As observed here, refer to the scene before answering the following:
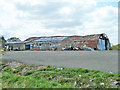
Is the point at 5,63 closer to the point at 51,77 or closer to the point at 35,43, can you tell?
the point at 35,43

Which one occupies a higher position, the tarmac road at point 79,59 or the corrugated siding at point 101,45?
the corrugated siding at point 101,45

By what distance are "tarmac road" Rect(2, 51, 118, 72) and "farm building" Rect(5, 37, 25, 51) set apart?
0.15 m

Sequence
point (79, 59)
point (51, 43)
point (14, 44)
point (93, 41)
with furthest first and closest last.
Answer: point (79, 59)
point (93, 41)
point (14, 44)
point (51, 43)

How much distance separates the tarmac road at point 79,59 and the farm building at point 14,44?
0.15m

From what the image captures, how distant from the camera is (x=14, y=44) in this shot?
2.97 meters

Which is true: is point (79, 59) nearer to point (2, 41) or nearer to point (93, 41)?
point (93, 41)

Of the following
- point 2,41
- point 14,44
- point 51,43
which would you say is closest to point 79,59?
point 51,43

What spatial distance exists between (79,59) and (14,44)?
5.22 ft

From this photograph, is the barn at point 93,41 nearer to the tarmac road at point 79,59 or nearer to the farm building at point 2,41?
the tarmac road at point 79,59

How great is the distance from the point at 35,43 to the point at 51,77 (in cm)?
80

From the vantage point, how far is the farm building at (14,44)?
2944 millimetres

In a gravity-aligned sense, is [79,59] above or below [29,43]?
below

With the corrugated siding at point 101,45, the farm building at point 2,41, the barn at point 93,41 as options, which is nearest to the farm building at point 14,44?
the farm building at point 2,41

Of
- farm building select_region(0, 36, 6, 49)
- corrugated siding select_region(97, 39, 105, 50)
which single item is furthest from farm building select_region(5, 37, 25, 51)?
corrugated siding select_region(97, 39, 105, 50)
